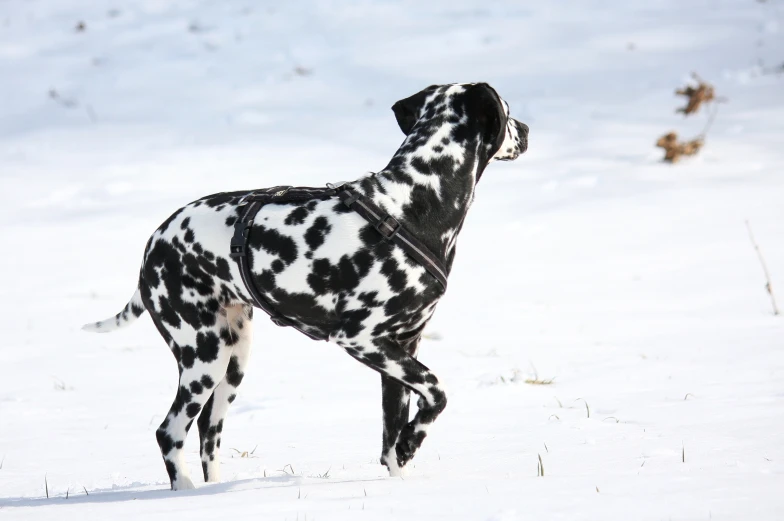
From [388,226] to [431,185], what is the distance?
328 mm

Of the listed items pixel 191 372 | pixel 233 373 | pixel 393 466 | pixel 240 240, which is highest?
pixel 240 240

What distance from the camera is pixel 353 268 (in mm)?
4113

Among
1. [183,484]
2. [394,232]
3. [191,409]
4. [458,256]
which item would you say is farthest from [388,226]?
[458,256]

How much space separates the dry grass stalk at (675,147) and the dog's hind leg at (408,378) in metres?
10.1

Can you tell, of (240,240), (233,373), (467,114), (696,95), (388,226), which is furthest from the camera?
(696,95)

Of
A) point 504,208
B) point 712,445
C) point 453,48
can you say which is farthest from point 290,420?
point 453,48

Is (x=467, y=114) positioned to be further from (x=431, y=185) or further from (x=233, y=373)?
(x=233, y=373)

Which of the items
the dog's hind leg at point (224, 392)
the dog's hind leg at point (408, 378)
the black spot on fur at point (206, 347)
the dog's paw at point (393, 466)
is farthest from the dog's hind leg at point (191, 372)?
the dog's paw at point (393, 466)

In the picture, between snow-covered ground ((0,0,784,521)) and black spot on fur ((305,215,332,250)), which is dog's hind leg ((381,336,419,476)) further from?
black spot on fur ((305,215,332,250))

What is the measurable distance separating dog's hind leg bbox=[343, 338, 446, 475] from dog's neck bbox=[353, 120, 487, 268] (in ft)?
1.61

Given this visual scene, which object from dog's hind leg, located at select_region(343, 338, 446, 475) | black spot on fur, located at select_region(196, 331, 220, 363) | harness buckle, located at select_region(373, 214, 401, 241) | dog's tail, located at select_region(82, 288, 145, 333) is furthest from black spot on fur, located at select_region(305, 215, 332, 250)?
dog's tail, located at select_region(82, 288, 145, 333)

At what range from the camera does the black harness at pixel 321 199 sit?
4.10 meters

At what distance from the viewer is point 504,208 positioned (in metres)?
12.4

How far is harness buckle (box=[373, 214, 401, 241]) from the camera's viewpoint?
4.07 m
